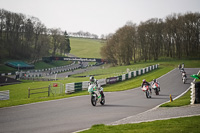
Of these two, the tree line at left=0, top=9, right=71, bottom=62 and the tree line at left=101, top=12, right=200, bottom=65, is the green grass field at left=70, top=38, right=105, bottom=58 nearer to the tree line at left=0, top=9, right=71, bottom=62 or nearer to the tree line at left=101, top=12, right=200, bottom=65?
the tree line at left=0, top=9, right=71, bottom=62

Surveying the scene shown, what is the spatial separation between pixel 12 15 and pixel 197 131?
8491cm

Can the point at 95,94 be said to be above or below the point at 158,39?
below

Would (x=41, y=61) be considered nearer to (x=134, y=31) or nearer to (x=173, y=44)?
(x=134, y=31)

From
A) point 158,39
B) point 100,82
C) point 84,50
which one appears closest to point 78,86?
point 100,82

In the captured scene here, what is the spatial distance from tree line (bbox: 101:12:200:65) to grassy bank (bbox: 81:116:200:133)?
212 ft

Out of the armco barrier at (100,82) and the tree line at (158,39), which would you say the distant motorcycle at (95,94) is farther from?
the tree line at (158,39)

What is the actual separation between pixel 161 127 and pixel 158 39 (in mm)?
76485

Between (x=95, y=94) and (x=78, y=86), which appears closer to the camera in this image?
(x=95, y=94)

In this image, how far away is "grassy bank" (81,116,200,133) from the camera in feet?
24.9

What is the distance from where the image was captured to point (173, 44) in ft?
267

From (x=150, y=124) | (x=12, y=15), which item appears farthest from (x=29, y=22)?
(x=150, y=124)

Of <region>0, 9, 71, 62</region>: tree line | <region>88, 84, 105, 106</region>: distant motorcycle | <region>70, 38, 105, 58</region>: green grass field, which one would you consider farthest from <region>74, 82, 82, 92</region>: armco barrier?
<region>70, 38, 105, 58</region>: green grass field

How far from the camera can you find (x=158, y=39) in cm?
8075

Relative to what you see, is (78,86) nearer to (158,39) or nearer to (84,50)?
(158,39)
